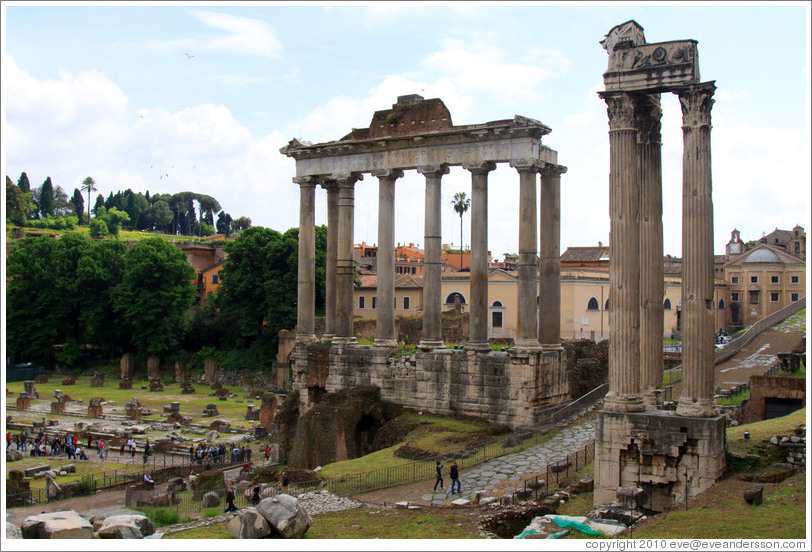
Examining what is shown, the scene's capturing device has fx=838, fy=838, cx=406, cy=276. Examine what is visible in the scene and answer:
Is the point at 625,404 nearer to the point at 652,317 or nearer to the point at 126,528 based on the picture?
the point at 652,317

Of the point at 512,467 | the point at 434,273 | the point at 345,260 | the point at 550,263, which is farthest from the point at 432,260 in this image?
the point at 512,467

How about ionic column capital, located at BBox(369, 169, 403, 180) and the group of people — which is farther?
ionic column capital, located at BBox(369, 169, 403, 180)

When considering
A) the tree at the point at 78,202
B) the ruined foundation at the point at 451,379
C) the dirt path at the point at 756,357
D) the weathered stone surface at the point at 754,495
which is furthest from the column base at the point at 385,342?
the tree at the point at 78,202

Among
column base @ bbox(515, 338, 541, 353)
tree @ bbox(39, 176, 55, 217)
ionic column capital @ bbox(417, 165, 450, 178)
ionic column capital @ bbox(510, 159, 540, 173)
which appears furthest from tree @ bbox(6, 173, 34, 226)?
column base @ bbox(515, 338, 541, 353)

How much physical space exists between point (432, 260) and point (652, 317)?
10173 mm

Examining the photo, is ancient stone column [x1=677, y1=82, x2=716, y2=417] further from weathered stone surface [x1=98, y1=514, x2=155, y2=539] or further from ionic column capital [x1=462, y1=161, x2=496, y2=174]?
weathered stone surface [x1=98, y1=514, x2=155, y2=539]

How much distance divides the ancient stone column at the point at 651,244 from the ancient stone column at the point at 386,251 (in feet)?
37.1

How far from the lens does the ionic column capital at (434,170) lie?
91.0ft

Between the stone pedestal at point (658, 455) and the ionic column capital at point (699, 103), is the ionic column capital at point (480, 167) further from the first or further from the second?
the stone pedestal at point (658, 455)

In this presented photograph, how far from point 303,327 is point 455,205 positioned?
5191 cm

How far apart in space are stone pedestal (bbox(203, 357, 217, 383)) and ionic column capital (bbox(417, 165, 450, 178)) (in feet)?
122

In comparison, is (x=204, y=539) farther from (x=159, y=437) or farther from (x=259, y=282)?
(x=259, y=282)

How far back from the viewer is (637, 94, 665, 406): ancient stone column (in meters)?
18.6

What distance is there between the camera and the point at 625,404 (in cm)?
1753
